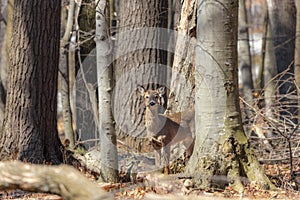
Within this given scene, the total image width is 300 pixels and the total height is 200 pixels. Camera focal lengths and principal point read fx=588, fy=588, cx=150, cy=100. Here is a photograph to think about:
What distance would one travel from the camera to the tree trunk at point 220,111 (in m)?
7.39

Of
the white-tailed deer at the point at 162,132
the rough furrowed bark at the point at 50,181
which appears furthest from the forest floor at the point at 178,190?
the rough furrowed bark at the point at 50,181

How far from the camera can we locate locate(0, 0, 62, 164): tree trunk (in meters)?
9.53

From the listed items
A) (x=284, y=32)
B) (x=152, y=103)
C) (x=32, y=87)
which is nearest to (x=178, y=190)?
(x=152, y=103)

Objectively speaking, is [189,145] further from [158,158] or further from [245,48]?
[245,48]

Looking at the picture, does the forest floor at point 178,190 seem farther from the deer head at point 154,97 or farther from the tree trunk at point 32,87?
the tree trunk at point 32,87

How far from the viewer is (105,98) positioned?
786cm

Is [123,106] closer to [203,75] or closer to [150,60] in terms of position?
[150,60]

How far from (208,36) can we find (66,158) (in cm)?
348

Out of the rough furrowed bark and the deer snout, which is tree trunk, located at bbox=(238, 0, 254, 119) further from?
the rough furrowed bark

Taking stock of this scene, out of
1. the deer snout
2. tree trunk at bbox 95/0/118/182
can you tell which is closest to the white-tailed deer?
the deer snout

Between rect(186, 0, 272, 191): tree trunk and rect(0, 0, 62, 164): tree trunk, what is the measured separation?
3.17 metres

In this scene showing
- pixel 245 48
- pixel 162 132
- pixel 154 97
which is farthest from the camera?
pixel 245 48

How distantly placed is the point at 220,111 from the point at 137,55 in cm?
379

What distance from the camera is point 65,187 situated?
4.39 m
